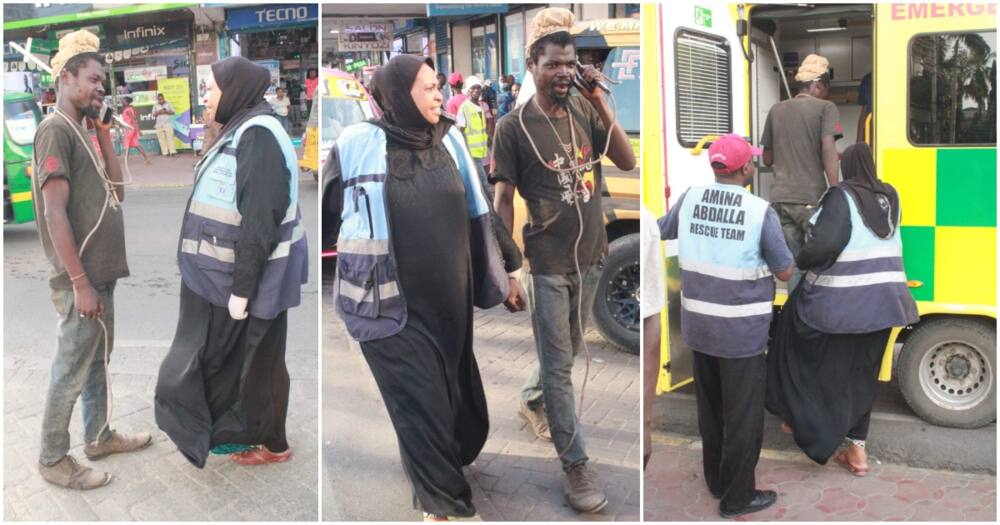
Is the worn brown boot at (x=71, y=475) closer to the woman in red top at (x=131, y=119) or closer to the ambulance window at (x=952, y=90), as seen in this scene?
the ambulance window at (x=952, y=90)

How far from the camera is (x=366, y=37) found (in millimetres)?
4117

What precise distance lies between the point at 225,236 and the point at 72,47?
1033 millimetres

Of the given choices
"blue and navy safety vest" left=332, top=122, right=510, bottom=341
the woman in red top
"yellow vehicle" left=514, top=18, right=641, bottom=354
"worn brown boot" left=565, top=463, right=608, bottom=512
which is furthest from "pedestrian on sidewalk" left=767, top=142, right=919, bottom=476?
the woman in red top

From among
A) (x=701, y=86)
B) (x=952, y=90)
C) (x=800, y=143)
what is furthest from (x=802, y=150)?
(x=701, y=86)

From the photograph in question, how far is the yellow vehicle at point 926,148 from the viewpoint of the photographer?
13.8ft

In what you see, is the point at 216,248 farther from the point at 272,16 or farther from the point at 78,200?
the point at 272,16

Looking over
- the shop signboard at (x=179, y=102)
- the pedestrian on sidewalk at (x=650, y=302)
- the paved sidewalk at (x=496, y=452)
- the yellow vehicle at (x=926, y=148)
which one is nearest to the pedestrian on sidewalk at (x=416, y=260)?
the paved sidewalk at (x=496, y=452)

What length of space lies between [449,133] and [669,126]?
127 cm

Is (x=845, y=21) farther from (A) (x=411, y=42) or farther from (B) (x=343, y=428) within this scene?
(B) (x=343, y=428)

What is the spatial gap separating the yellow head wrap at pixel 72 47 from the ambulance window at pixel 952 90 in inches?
152

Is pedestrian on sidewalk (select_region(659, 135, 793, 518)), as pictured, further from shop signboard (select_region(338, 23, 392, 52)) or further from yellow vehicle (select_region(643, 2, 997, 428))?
shop signboard (select_region(338, 23, 392, 52))

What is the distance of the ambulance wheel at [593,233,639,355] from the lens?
5531 mm

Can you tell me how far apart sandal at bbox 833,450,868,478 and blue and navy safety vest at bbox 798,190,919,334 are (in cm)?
66

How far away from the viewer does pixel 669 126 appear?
405cm
